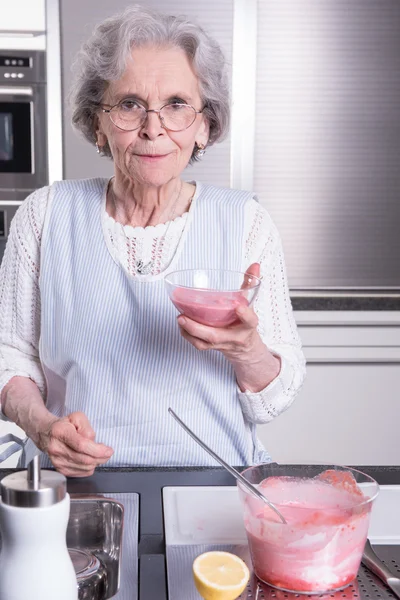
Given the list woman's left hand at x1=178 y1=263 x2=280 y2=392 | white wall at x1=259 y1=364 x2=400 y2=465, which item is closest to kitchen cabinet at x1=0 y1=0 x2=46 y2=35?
white wall at x1=259 y1=364 x2=400 y2=465

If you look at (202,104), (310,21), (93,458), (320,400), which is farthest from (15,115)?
(93,458)

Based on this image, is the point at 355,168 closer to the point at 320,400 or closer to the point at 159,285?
the point at 320,400

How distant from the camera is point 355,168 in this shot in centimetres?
252

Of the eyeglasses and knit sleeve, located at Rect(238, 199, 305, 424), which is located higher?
the eyeglasses

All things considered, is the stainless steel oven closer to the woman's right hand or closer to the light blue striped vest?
the light blue striped vest

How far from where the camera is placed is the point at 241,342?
1116mm

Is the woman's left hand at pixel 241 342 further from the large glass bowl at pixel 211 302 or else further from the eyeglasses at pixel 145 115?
the eyeglasses at pixel 145 115

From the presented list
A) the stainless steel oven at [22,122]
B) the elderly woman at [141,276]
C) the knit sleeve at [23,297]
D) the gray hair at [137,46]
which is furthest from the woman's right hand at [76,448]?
the stainless steel oven at [22,122]

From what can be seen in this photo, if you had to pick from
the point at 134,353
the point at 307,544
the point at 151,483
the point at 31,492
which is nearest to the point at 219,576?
the point at 307,544

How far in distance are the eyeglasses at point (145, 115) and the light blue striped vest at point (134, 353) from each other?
185 millimetres

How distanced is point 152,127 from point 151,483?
24.5 inches

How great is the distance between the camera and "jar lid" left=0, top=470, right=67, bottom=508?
67 centimetres

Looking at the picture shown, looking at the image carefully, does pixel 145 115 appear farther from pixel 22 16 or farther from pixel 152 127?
pixel 22 16

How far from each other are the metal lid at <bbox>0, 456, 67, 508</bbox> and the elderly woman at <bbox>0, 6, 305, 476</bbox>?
0.57 metres
